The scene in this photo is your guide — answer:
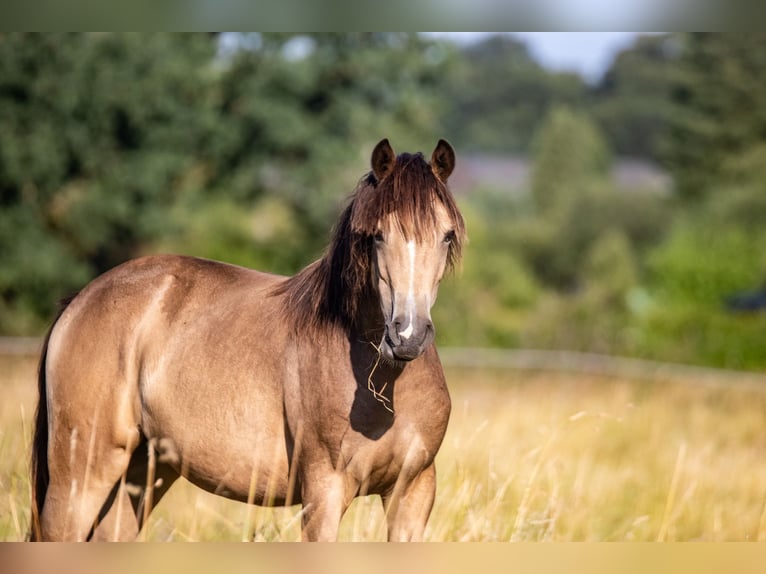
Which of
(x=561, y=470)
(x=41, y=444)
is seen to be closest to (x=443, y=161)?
(x=41, y=444)

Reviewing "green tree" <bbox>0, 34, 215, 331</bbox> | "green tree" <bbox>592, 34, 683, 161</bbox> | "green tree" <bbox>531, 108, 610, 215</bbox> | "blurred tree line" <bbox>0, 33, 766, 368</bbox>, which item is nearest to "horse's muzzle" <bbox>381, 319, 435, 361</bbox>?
"blurred tree line" <bbox>0, 33, 766, 368</bbox>

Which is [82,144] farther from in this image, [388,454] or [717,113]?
[717,113]

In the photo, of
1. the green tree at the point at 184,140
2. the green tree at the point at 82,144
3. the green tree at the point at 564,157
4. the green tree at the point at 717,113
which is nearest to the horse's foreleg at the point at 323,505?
the green tree at the point at 184,140

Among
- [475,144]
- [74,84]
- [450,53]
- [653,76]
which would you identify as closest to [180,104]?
[74,84]

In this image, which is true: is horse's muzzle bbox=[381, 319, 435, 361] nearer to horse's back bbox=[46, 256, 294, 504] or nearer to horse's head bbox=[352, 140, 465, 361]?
horse's head bbox=[352, 140, 465, 361]

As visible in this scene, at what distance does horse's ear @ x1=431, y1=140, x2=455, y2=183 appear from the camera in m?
3.96

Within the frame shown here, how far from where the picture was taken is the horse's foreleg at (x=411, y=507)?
405 cm

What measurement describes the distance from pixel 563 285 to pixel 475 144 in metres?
28.6

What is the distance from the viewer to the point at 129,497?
196 inches

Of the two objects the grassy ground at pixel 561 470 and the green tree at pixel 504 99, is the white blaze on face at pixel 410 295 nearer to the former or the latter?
the grassy ground at pixel 561 470

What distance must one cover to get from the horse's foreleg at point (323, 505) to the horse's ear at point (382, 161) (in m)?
1.20

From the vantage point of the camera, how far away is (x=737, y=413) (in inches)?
509

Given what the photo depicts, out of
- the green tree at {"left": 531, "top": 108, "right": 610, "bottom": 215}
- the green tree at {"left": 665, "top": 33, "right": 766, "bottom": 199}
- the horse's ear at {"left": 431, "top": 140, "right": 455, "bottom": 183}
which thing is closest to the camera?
the horse's ear at {"left": 431, "top": 140, "right": 455, "bottom": 183}

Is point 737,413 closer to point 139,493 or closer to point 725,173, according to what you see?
point 139,493
